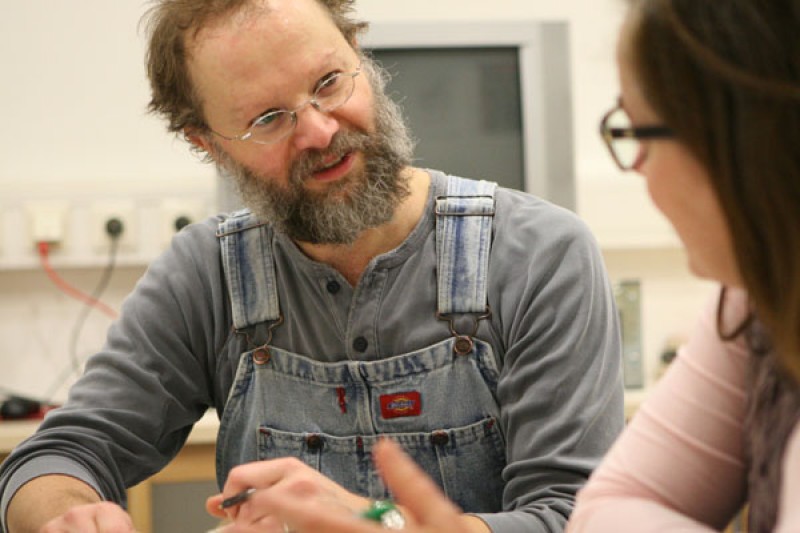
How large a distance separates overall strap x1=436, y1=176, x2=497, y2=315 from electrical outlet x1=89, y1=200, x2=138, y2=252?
55.6 inches

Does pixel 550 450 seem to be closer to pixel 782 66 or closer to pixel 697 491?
pixel 697 491

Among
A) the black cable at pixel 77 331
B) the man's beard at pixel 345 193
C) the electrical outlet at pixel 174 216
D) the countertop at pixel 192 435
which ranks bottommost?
the countertop at pixel 192 435

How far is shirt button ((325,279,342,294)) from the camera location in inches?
58.9

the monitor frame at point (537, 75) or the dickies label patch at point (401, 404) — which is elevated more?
the monitor frame at point (537, 75)

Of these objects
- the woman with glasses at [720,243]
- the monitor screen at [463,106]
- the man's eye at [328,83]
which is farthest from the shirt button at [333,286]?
the monitor screen at [463,106]

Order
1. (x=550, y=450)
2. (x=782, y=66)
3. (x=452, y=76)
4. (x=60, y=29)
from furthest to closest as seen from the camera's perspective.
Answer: (x=60, y=29)
(x=452, y=76)
(x=550, y=450)
(x=782, y=66)

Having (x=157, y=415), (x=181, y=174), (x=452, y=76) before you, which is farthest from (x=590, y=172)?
(x=157, y=415)

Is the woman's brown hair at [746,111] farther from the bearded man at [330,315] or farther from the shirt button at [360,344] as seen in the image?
the shirt button at [360,344]

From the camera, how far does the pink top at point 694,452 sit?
37.6 inches

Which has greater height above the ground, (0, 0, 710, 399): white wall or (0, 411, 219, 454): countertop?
(0, 0, 710, 399): white wall

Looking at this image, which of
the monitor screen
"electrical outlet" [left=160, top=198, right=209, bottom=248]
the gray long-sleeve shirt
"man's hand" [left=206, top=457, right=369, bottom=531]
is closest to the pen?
"man's hand" [left=206, top=457, right=369, bottom=531]

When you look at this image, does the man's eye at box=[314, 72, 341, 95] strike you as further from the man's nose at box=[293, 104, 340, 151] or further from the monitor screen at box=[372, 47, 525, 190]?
the monitor screen at box=[372, 47, 525, 190]

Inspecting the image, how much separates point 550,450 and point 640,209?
5.38 ft

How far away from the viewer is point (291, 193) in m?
1.48
